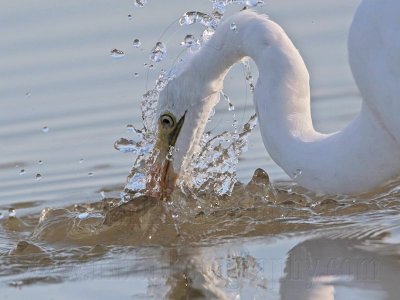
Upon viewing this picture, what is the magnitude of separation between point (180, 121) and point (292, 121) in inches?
34.2

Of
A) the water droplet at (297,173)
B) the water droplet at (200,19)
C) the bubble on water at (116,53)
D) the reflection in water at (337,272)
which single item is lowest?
the reflection in water at (337,272)

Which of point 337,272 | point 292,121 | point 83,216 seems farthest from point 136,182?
point 337,272

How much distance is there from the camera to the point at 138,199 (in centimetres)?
864

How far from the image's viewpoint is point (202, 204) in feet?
29.2

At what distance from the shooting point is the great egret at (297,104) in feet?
24.5

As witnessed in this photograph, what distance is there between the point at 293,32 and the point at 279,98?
344 cm

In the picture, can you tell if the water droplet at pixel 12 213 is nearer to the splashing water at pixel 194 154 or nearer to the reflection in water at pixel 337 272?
the splashing water at pixel 194 154

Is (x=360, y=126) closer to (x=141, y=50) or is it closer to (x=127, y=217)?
(x=127, y=217)

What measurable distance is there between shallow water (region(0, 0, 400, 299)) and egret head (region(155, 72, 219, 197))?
237 millimetres

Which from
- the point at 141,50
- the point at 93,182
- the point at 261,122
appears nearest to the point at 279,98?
the point at 261,122

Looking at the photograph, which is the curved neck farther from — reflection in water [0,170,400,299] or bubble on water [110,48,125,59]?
bubble on water [110,48,125,59]

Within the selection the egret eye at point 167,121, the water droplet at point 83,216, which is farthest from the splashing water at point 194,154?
the water droplet at point 83,216

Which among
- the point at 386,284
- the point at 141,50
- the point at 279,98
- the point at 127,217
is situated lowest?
the point at 386,284

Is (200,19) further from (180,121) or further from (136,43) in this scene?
(136,43)
